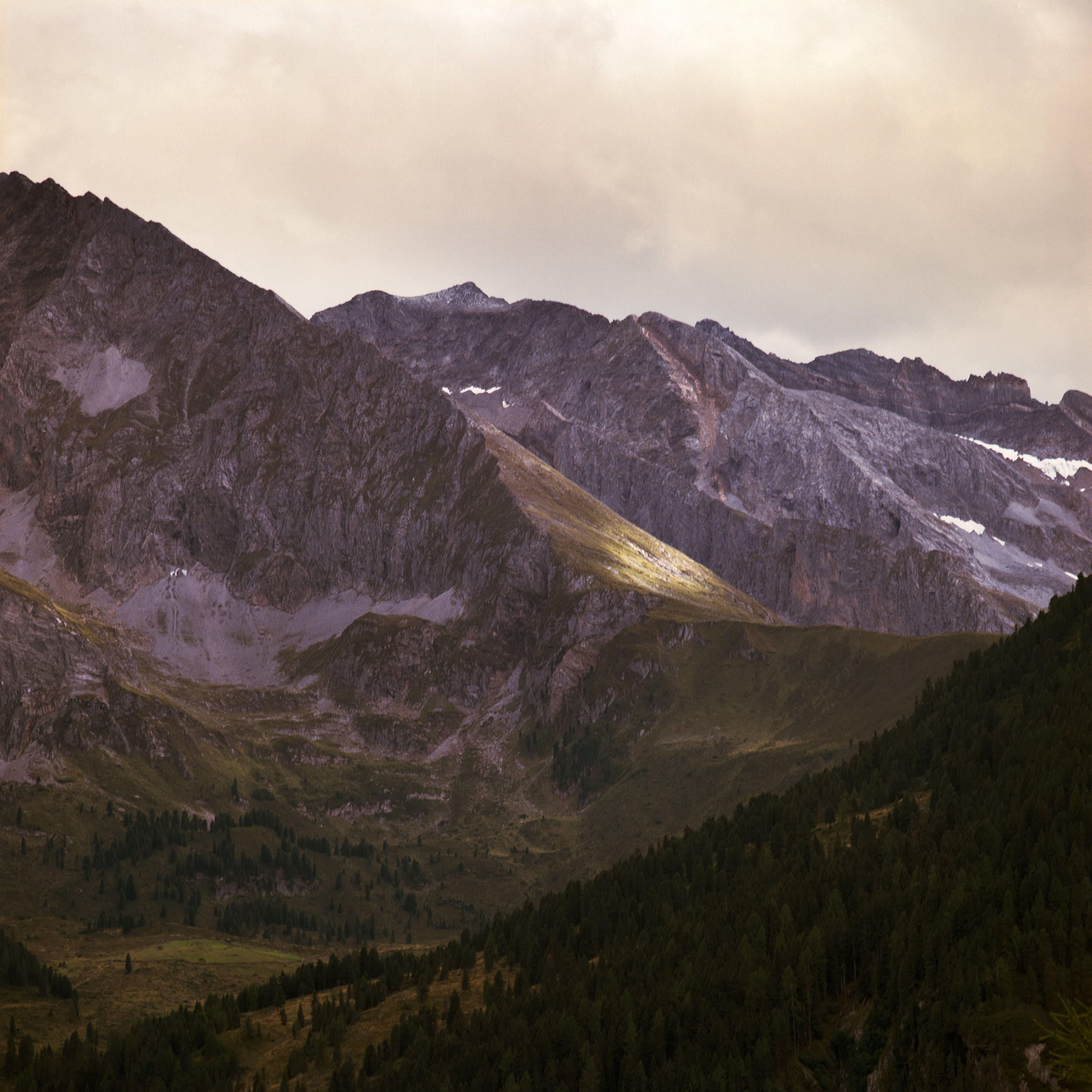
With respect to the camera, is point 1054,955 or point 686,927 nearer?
point 1054,955

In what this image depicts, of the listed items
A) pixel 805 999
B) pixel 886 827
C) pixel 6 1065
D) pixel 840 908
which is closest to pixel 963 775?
pixel 886 827

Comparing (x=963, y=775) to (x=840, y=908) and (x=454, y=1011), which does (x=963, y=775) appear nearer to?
(x=840, y=908)

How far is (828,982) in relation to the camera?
515 ft

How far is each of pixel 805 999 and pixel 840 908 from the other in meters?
14.5

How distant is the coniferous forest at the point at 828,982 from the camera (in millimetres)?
137875

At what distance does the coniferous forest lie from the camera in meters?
138

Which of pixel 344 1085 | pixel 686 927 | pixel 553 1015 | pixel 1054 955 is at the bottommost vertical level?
pixel 344 1085

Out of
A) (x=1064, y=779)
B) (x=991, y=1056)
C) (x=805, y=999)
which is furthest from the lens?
(x=1064, y=779)

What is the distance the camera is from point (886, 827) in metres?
194

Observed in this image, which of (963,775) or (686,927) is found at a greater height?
(963,775)

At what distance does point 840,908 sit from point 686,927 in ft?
104

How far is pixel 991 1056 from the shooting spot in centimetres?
12938

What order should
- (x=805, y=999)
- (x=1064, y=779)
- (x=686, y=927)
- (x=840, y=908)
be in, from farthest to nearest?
(x=686, y=927)
(x=1064, y=779)
(x=840, y=908)
(x=805, y=999)

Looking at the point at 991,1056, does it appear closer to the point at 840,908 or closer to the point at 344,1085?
the point at 840,908
